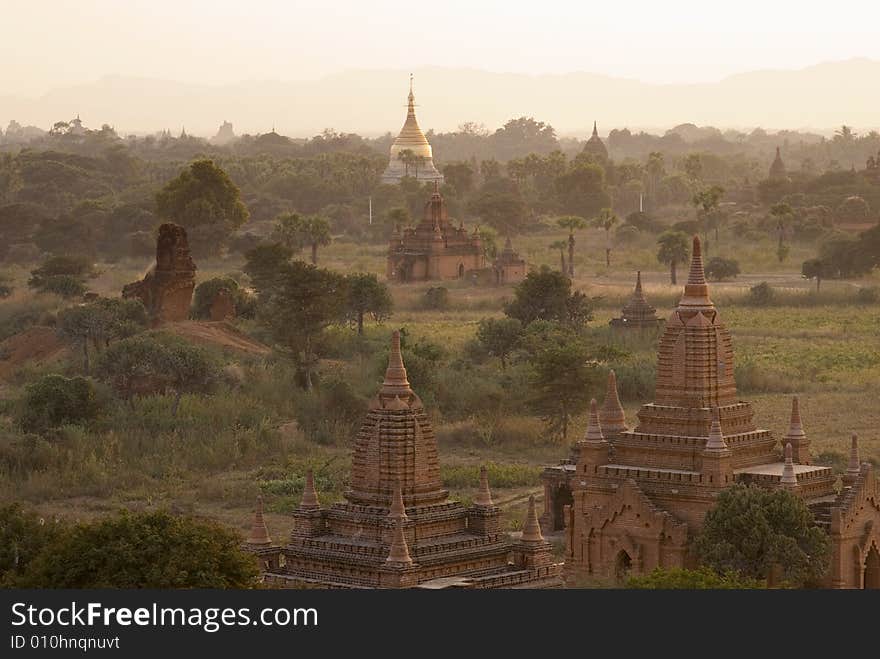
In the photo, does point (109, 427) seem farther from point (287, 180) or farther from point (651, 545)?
point (287, 180)

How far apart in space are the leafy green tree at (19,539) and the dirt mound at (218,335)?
3463cm

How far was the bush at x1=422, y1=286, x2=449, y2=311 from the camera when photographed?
9081cm

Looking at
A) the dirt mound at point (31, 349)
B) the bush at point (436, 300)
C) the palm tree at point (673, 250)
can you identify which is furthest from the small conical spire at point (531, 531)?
the palm tree at point (673, 250)

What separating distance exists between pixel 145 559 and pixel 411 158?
12624 cm

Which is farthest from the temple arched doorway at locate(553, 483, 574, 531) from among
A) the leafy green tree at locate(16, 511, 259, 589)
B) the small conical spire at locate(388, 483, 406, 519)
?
the leafy green tree at locate(16, 511, 259, 589)

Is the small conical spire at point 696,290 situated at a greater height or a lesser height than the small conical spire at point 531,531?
greater

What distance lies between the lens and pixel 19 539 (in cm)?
3528

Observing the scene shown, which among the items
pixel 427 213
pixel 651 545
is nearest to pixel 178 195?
pixel 427 213

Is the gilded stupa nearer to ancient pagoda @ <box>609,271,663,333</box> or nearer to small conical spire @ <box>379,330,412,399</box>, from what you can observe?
ancient pagoda @ <box>609,271,663,333</box>

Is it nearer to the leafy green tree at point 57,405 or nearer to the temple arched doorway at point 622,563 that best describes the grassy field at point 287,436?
the leafy green tree at point 57,405

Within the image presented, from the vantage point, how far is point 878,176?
452ft

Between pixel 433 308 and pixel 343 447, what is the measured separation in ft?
107

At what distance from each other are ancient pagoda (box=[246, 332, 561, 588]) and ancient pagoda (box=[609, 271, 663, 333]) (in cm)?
4203

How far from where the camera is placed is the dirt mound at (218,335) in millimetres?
71125
